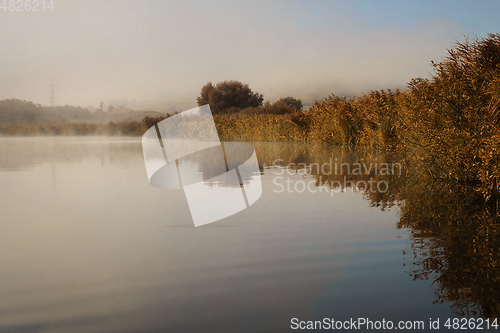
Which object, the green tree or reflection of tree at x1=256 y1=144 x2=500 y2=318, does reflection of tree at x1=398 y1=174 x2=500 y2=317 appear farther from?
the green tree

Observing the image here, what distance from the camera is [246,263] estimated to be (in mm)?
3926

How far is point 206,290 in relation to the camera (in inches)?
128

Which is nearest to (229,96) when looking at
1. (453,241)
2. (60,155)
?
(60,155)

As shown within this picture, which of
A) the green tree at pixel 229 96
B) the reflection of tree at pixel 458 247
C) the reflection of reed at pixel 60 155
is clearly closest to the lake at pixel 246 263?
the reflection of tree at pixel 458 247

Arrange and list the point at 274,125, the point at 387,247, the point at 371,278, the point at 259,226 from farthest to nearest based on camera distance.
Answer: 1. the point at 274,125
2. the point at 259,226
3. the point at 387,247
4. the point at 371,278

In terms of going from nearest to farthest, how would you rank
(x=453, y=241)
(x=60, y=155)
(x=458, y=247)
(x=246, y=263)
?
1. (x=246, y=263)
2. (x=458, y=247)
3. (x=453, y=241)
4. (x=60, y=155)

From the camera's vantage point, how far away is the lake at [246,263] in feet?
9.34

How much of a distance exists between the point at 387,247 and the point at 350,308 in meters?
1.67

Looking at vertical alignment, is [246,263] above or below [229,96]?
below

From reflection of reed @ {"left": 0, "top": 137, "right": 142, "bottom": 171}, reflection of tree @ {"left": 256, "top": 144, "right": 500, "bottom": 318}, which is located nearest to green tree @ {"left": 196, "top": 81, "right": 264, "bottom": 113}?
reflection of reed @ {"left": 0, "top": 137, "right": 142, "bottom": 171}

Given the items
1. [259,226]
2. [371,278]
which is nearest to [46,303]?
[371,278]

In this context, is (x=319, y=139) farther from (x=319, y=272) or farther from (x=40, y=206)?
(x=319, y=272)

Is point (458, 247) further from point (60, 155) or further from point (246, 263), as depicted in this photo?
point (60, 155)

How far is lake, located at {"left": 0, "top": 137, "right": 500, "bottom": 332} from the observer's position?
112 inches
